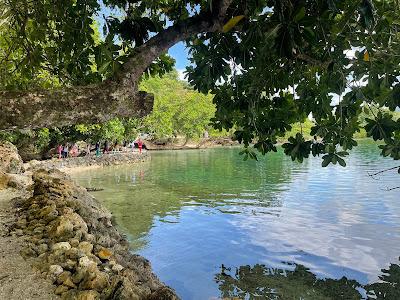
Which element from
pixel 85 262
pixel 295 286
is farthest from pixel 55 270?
pixel 295 286

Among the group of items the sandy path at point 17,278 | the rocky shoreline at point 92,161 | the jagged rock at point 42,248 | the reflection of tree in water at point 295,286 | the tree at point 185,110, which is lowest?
the reflection of tree in water at point 295,286

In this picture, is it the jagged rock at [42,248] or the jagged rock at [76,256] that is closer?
the jagged rock at [76,256]

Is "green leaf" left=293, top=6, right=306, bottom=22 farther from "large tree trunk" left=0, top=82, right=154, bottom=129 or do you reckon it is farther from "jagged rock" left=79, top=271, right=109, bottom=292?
"jagged rock" left=79, top=271, right=109, bottom=292

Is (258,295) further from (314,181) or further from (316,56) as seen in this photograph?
(314,181)

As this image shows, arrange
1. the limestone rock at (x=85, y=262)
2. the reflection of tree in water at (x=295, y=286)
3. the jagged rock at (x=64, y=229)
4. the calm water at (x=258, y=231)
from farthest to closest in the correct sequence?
the calm water at (x=258, y=231) → the reflection of tree in water at (x=295, y=286) → the jagged rock at (x=64, y=229) → the limestone rock at (x=85, y=262)

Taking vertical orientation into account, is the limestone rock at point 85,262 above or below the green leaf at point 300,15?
below

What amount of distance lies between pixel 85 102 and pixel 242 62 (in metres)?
3.09

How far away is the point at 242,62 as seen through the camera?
5707 millimetres

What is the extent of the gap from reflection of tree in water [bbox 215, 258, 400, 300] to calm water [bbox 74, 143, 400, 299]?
0.03 metres

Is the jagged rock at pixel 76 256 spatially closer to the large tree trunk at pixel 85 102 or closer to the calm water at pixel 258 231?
the calm water at pixel 258 231

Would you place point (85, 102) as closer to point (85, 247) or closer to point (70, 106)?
point (70, 106)

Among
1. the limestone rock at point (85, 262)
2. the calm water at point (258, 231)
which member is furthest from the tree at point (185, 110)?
the limestone rock at point (85, 262)

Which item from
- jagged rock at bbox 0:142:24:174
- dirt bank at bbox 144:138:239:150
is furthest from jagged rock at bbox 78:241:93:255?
dirt bank at bbox 144:138:239:150

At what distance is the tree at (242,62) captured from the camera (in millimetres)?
3150
